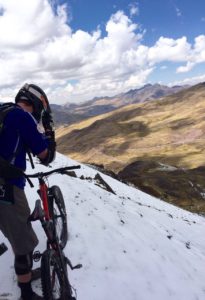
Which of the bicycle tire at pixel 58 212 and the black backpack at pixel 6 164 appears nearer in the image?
the black backpack at pixel 6 164

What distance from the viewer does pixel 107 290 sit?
10156 millimetres

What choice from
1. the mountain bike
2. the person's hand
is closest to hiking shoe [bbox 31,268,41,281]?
the mountain bike

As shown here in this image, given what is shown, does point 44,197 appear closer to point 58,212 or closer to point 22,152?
point 22,152

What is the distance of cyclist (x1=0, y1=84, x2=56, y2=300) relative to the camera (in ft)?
23.6

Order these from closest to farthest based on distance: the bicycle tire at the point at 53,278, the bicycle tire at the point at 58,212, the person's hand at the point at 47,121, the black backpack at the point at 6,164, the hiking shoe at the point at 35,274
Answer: the black backpack at the point at 6,164, the bicycle tire at the point at 53,278, the person's hand at the point at 47,121, the bicycle tire at the point at 58,212, the hiking shoe at the point at 35,274

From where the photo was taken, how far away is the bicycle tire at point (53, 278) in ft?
24.2

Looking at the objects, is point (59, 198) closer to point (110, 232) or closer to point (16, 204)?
point (16, 204)

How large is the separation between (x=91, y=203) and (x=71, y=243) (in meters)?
5.96

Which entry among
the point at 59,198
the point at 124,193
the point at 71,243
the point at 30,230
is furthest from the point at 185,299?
the point at 124,193


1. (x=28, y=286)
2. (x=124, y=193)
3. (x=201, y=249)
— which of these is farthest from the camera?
(x=124, y=193)

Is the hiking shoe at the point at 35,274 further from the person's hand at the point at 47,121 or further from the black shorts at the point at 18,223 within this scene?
the person's hand at the point at 47,121

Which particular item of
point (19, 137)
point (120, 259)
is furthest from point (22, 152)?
point (120, 259)

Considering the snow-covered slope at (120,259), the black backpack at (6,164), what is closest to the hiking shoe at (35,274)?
the snow-covered slope at (120,259)

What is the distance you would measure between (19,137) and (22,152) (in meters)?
0.35
